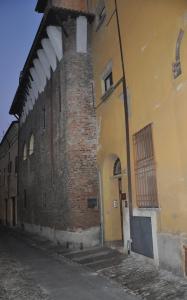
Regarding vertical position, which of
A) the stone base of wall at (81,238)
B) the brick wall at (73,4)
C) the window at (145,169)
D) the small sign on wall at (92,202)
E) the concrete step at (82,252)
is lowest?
the concrete step at (82,252)

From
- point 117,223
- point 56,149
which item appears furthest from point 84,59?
point 117,223

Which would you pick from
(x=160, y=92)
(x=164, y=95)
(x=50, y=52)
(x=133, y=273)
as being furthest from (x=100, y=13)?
(x=133, y=273)

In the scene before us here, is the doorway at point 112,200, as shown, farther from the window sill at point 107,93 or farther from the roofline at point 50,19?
the roofline at point 50,19

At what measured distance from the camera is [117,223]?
→ 11.4 meters

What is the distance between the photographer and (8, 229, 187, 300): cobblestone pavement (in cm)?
586

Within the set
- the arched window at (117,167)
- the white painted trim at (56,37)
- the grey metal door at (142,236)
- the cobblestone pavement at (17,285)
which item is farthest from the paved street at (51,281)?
the white painted trim at (56,37)

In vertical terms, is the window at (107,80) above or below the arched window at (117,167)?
above

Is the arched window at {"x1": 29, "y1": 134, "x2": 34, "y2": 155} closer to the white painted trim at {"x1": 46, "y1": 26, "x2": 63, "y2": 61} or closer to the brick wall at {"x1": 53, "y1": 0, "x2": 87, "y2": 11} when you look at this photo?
the white painted trim at {"x1": 46, "y1": 26, "x2": 63, "y2": 61}

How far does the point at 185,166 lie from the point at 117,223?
5429mm

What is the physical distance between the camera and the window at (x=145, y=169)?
800 centimetres

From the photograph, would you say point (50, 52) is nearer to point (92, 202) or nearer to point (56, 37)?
point (56, 37)

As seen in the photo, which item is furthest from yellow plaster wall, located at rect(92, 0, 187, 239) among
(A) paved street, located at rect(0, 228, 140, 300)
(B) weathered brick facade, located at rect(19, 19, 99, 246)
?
(B) weathered brick facade, located at rect(19, 19, 99, 246)

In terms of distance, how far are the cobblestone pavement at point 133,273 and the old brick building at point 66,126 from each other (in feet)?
4.88

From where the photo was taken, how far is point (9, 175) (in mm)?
26328
